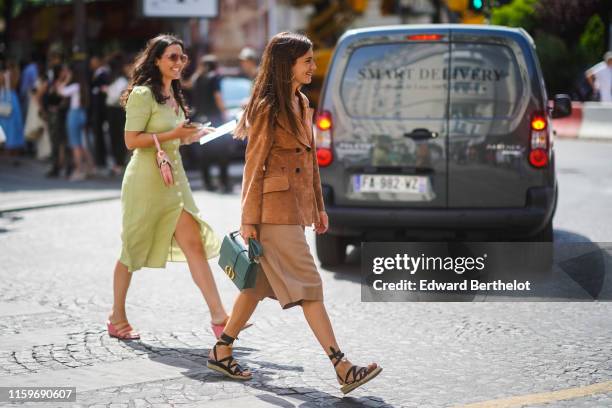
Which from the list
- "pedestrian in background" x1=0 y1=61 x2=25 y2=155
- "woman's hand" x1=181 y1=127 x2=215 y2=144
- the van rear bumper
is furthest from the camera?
"pedestrian in background" x1=0 y1=61 x2=25 y2=155

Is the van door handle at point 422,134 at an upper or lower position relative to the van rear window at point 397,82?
lower

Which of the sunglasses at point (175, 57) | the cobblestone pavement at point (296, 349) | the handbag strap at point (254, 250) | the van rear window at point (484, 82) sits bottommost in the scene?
the cobblestone pavement at point (296, 349)

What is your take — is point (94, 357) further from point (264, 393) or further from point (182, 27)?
point (182, 27)

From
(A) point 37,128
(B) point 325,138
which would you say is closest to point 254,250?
(B) point 325,138

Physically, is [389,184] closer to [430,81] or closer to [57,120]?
[430,81]

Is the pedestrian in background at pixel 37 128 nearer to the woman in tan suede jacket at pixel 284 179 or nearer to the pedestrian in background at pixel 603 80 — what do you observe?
the pedestrian in background at pixel 603 80

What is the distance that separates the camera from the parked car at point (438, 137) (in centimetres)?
819

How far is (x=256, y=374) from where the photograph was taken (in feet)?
18.6

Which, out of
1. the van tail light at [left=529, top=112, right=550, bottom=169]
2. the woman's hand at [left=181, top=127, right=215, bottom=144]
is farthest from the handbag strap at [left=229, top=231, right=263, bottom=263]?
the van tail light at [left=529, top=112, right=550, bottom=169]

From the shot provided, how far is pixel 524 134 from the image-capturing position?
26.8 ft

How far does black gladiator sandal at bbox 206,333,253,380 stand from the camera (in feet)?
18.2

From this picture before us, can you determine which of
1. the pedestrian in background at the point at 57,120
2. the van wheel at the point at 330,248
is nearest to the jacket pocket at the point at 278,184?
the van wheel at the point at 330,248

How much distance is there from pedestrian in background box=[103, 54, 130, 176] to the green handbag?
11.0m

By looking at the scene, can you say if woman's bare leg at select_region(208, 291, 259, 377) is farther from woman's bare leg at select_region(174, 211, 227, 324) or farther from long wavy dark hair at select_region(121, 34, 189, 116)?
long wavy dark hair at select_region(121, 34, 189, 116)
